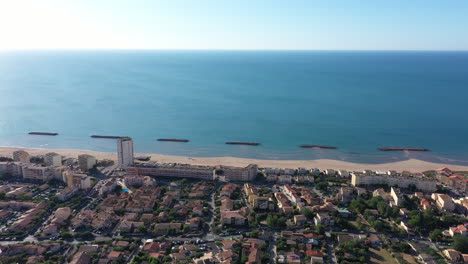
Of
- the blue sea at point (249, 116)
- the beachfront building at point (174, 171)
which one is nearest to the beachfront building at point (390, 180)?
the blue sea at point (249, 116)

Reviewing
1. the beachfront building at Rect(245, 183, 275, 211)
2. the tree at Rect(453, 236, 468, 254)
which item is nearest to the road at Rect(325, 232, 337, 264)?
the beachfront building at Rect(245, 183, 275, 211)

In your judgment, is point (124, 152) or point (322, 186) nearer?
point (322, 186)

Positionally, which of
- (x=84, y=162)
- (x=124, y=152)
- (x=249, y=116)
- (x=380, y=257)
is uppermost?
(x=249, y=116)

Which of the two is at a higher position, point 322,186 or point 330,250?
point 322,186

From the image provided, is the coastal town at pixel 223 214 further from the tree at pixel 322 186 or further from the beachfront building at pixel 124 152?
the tree at pixel 322 186

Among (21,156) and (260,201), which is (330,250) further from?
(21,156)

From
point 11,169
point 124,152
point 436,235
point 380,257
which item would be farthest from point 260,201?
point 11,169

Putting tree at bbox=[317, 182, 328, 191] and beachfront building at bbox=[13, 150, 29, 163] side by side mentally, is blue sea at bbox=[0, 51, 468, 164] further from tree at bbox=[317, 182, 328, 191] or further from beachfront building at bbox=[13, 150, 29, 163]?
tree at bbox=[317, 182, 328, 191]
